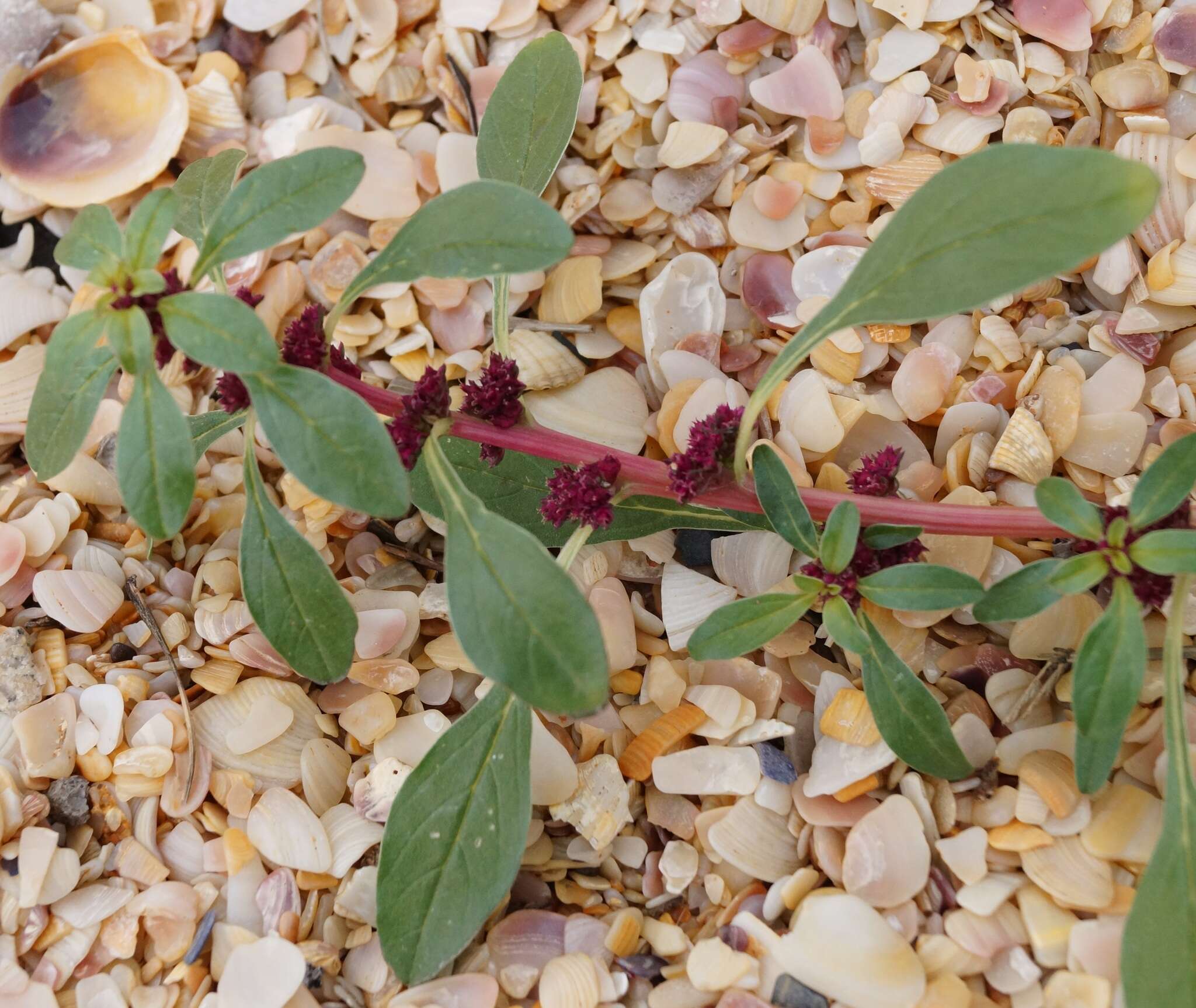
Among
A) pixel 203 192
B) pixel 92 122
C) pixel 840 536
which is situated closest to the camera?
pixel 840 536

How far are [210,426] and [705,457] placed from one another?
18.7 inches

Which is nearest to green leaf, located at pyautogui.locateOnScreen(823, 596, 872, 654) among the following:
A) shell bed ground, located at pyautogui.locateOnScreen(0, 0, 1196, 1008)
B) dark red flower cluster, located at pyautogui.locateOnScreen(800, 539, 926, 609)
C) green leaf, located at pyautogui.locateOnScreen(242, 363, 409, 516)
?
dark red flower cluster, located at pyautogui.locateOnScreen(800, 539, 926, 609)

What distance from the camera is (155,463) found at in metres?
0.71

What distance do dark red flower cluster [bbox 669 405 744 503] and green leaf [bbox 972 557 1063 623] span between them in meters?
0.23

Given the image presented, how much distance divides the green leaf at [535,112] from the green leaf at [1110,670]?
62cm

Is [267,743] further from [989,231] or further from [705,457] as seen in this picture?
[989,231]

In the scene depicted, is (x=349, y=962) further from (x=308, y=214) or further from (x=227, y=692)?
(x=308, y=214)

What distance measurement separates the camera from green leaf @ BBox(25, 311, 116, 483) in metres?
0.74

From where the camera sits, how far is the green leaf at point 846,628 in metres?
0.79

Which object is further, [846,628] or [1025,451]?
[1025,451]

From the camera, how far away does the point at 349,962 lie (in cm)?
88

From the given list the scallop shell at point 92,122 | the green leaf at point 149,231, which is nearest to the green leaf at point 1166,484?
the green leaf at point 149,231

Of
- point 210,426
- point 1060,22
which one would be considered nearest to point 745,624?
point 210,426

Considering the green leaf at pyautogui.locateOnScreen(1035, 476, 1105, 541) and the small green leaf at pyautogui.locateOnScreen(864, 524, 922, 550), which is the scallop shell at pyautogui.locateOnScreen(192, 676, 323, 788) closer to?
the small green leaf at pyautogui.locateOnScreen(864, 524, 922, 550)
